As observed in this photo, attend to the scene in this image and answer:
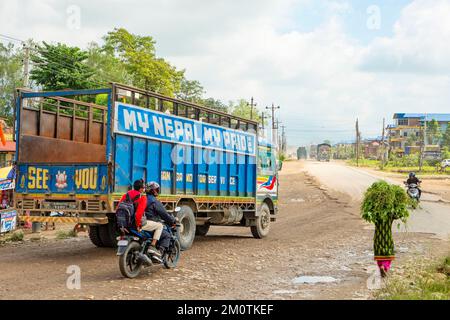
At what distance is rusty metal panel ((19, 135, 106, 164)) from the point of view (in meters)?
11.3

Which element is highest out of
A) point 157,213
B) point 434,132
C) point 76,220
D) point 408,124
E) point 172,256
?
point 408,124

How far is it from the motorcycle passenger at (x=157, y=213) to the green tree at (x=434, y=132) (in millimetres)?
85647

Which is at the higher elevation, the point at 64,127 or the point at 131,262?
the point at 64,127

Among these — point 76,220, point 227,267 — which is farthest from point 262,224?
point 76,220

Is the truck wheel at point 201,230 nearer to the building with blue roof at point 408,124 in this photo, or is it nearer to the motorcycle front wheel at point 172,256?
the motorcycle front wheel at point 172,256

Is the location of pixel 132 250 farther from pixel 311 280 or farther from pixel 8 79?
pixel 8 79

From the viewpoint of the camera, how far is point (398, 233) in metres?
16.1

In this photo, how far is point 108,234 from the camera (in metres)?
12.6

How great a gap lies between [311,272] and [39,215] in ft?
17.6

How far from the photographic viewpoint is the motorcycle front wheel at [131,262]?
8430 mm

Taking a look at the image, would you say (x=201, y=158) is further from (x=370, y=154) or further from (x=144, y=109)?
(x=370, y=154)

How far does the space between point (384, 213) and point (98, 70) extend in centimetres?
4906

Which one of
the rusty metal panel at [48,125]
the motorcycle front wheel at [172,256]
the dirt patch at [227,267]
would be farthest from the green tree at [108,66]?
the motorcycle front wheel at [172,256]

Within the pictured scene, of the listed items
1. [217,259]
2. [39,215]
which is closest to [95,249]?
[39,215]
